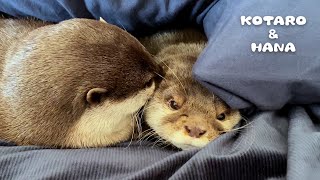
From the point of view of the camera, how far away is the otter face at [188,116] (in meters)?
1.39

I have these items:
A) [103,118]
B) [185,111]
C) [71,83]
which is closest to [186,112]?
[185,111]

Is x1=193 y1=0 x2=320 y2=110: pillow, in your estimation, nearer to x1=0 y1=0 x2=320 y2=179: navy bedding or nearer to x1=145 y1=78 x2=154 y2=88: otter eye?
x1=0 y1=0 x2=320 y2=179: navy bedding

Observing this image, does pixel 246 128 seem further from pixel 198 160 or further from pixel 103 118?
pixel 103 118

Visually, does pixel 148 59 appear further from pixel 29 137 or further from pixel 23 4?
pixel 23 4

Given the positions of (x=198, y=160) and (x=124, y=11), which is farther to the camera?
(x=124, y=11)

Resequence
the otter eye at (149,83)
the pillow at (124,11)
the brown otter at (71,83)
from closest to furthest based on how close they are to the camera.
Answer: the brown otter at (71,83)
the otter eye at (149,83)
the pillow at (124,11)

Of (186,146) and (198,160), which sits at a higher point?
(198,160)

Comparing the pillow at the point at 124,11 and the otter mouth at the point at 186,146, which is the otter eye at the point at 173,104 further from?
the pillow at the point at 124,11

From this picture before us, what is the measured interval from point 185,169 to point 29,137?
0.45 meters

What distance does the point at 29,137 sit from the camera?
1.36 m

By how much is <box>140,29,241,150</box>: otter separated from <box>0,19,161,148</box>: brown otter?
79mm

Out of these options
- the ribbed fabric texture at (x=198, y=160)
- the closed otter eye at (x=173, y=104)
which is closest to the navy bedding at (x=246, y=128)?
the ribbed fabric texture at (x=198, y=160)

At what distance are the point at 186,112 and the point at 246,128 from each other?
6.8 inches

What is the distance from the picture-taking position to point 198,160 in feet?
3.91
